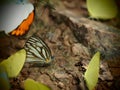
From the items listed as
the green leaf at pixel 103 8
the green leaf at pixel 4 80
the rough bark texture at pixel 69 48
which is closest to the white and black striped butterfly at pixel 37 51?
the rough bark texture at pixel 69 48

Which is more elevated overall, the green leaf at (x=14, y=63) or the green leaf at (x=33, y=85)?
the green leaf at (x=14, y=63)

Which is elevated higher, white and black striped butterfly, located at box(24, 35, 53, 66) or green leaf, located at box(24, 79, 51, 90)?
white and black striped butterfly, located at box(24, 35, 53, 66)

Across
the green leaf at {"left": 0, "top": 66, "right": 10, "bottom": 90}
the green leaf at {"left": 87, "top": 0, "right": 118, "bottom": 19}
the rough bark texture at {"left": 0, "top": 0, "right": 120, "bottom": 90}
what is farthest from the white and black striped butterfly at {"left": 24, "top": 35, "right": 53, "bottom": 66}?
the green leaf at {"left": 87, "top": 0, "right": 118, "bottom": 19}

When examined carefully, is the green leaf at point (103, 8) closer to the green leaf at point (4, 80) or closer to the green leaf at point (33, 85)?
the green leaf at point (33, 85)

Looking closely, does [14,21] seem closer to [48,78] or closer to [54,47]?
[54,47]

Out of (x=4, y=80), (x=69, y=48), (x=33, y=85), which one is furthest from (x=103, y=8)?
(x=4, y=80)

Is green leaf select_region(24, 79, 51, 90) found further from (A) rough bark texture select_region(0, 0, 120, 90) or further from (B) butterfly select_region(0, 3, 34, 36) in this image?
(B) butterfly select_region(0, 3, 34, 36)

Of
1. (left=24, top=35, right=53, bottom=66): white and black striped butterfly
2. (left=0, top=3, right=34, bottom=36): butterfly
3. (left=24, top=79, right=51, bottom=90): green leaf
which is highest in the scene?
(left=0, top=3, right=34, bottom=36): butterfly
